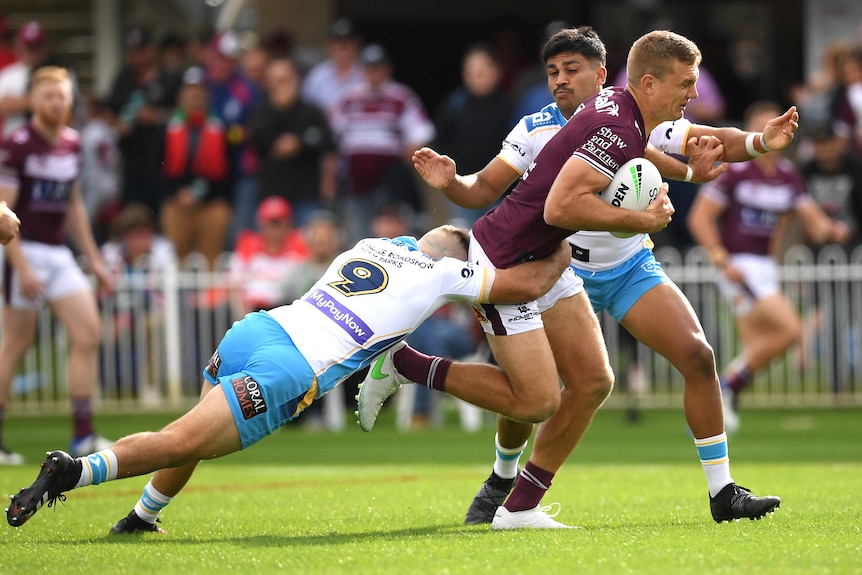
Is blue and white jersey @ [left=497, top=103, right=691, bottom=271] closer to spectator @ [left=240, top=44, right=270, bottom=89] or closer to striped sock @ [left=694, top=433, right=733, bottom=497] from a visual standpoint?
striped sock @ [left=694, top=433, right=733, bottom=497]

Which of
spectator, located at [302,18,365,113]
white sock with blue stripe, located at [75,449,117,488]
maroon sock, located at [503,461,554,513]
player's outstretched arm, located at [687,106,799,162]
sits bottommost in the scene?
maroon sock, located at [503,461,554,513]

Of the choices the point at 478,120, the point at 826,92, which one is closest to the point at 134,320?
the point at 478,120

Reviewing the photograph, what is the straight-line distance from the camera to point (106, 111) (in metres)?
18.2

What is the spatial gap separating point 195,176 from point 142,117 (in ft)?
4.54

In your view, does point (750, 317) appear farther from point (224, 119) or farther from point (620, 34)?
point (620, 34)

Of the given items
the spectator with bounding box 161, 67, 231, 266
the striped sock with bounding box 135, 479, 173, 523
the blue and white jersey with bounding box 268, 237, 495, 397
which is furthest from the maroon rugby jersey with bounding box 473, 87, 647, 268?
the spectator with bounding box 161, 67, 231, 266

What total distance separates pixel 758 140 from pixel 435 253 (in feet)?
6.00

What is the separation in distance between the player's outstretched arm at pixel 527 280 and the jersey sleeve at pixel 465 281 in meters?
0.04

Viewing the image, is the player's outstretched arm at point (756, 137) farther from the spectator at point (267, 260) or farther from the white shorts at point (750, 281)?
the spectator at point (267, 260)

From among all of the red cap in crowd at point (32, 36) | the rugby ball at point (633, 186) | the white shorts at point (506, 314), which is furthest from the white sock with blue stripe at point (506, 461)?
the red cap in crowd at point (32, 36)

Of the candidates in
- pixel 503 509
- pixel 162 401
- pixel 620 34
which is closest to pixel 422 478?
pixel 503 509

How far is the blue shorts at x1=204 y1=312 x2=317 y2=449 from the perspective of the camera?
6355 millimetres

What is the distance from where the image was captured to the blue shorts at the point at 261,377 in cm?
636

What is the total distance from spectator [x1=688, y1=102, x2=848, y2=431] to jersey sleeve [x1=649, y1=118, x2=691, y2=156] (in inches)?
232
